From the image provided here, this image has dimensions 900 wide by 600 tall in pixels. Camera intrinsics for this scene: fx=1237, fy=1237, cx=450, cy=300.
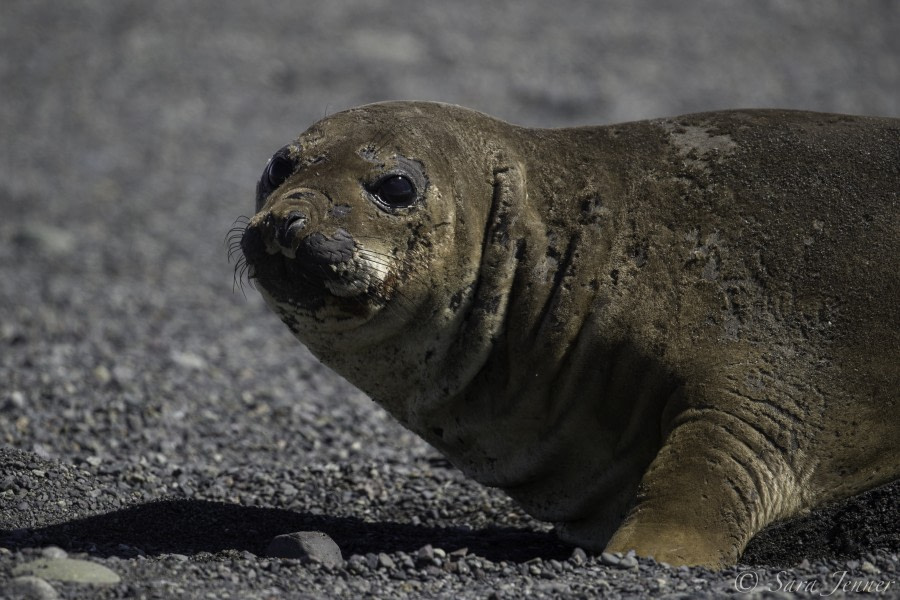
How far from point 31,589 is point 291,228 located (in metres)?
1.64

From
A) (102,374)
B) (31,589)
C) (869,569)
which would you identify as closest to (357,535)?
(31,589)

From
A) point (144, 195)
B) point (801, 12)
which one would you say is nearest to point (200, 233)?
point (144, 195)

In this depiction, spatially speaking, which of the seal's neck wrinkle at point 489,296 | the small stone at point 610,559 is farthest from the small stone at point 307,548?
the small stone at point 610,559

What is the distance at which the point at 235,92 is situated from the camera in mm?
17234

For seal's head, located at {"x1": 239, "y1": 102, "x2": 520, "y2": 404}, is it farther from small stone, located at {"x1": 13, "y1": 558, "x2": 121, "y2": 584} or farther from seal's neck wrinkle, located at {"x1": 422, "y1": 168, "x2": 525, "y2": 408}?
small stone, located at {"x1": 13, "y1": 558, "x2": 121, "y2": 584}

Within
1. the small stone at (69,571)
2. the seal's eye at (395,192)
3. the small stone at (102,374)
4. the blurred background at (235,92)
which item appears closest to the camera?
the small stone at (69,571)

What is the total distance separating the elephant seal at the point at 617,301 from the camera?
4879 mm

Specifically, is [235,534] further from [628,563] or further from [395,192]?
[628,563]

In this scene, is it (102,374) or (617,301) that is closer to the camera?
(617,301)

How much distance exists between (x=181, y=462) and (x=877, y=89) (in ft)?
46.7

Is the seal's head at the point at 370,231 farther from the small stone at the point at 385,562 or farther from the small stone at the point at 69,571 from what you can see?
the small stone at the point at 69,571

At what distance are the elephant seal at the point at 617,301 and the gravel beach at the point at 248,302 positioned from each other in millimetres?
326

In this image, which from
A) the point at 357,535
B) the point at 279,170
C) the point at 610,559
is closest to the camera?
the point at 610,559

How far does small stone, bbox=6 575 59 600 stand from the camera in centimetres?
387
